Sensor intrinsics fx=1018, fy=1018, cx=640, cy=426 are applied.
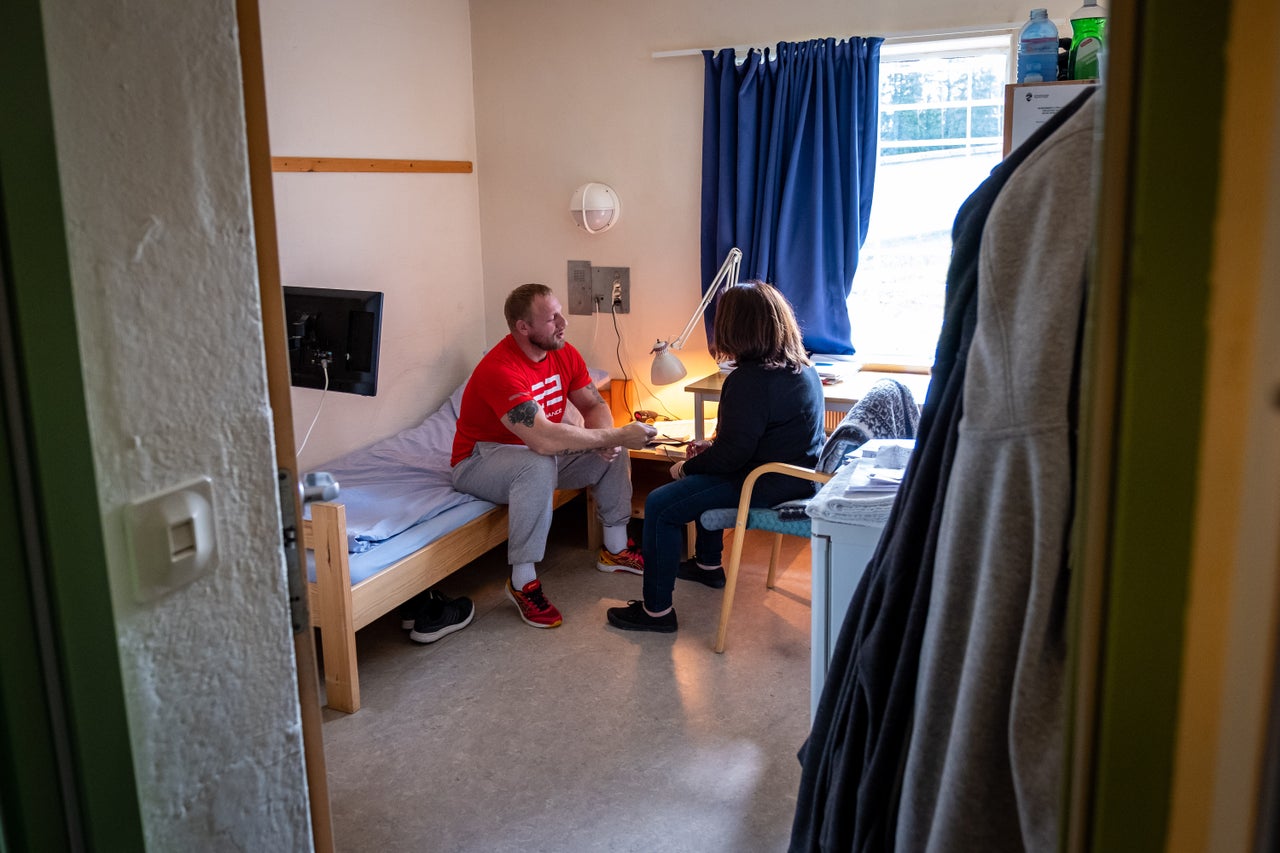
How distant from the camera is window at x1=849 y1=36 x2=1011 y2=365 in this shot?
379cm

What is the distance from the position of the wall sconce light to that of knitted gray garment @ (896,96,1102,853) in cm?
334

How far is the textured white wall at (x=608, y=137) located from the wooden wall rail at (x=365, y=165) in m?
0.22

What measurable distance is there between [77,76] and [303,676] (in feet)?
2.05

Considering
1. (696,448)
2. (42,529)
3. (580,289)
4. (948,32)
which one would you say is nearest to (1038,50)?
(696,448)

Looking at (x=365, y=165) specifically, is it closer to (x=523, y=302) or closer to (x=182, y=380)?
(x=523, y=302)

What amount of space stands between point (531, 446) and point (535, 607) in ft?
1.72

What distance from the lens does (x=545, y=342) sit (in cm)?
346

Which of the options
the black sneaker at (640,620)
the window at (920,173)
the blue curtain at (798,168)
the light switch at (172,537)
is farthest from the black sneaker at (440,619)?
the light switch at (172,537)

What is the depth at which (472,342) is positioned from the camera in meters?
4.63

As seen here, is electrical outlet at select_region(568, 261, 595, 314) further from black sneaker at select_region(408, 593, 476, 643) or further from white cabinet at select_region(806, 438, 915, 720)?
white cabinet at select_region(806, 438, 915, 720)

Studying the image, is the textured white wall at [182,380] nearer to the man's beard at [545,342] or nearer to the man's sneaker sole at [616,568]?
the man's beard at [545,342]

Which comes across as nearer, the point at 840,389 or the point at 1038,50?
the point at 1038,50

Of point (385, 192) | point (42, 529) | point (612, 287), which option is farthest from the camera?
point (612, 287)

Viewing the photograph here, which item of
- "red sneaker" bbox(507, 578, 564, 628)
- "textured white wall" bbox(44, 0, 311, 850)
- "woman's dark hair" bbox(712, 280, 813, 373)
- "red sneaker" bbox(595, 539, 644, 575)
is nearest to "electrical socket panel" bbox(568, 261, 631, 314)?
"red sneaker" bbox(595, 539, 644, 575)
